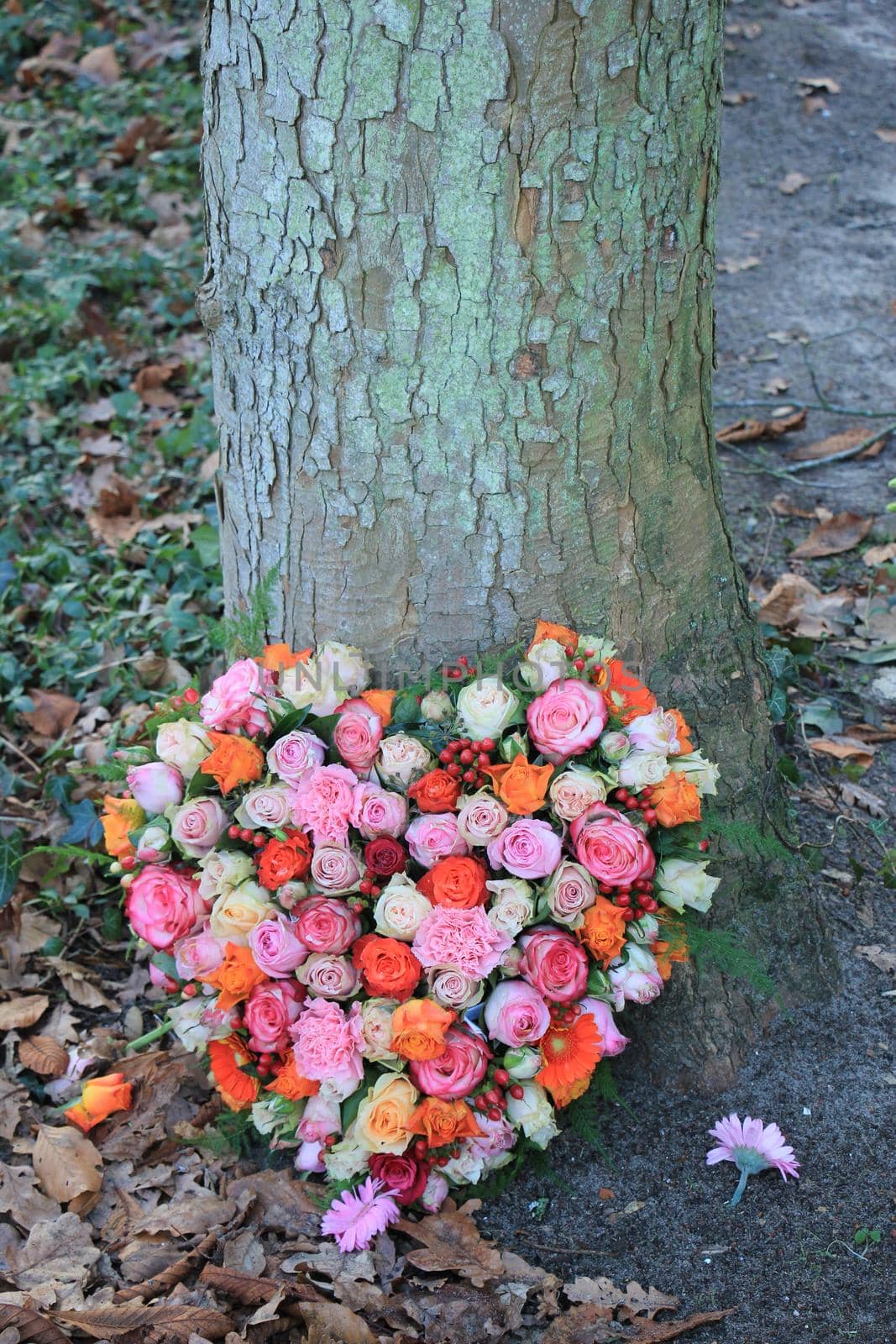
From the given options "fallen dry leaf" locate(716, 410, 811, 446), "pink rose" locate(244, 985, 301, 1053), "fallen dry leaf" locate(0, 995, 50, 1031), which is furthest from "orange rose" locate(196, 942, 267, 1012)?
"fallen dry leaf" locate(716, 410, 811, 446)

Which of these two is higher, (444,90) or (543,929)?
(444,90)

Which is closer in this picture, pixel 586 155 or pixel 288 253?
pixel 586 155

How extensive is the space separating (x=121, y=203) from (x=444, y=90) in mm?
4329

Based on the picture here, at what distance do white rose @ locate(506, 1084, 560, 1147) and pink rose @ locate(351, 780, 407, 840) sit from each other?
1.72 feet

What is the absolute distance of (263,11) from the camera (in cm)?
196

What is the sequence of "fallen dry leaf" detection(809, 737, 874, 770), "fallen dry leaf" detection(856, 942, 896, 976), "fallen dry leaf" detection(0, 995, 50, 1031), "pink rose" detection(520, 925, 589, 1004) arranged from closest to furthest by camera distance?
"pink rose" detection(520, 925, 589, 1004) → "fallen dry leaf" detection(856, 942, 896, 976) → "fallen dry leaf" detection(0, 995, 50, 1031) → "fallen dry leaf" detection(809, 737, 874, 770)

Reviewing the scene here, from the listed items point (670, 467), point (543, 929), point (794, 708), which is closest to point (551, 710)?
point (543, 929)

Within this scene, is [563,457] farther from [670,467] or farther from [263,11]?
[263,11]

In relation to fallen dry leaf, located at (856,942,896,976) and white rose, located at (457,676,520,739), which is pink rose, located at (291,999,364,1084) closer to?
white rose, located at (457,676,520,739)

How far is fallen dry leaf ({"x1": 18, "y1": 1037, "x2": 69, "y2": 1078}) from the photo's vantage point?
254 centimetres

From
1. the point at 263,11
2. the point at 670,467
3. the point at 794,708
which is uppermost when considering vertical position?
the point at 263,11

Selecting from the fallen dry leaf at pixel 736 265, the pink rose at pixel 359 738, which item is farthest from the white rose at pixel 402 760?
the fallen dry leaf at pixel 736 265

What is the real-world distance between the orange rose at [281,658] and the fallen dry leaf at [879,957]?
136 centimetres

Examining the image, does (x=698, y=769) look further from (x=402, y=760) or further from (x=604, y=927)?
(x=402, y=760)
